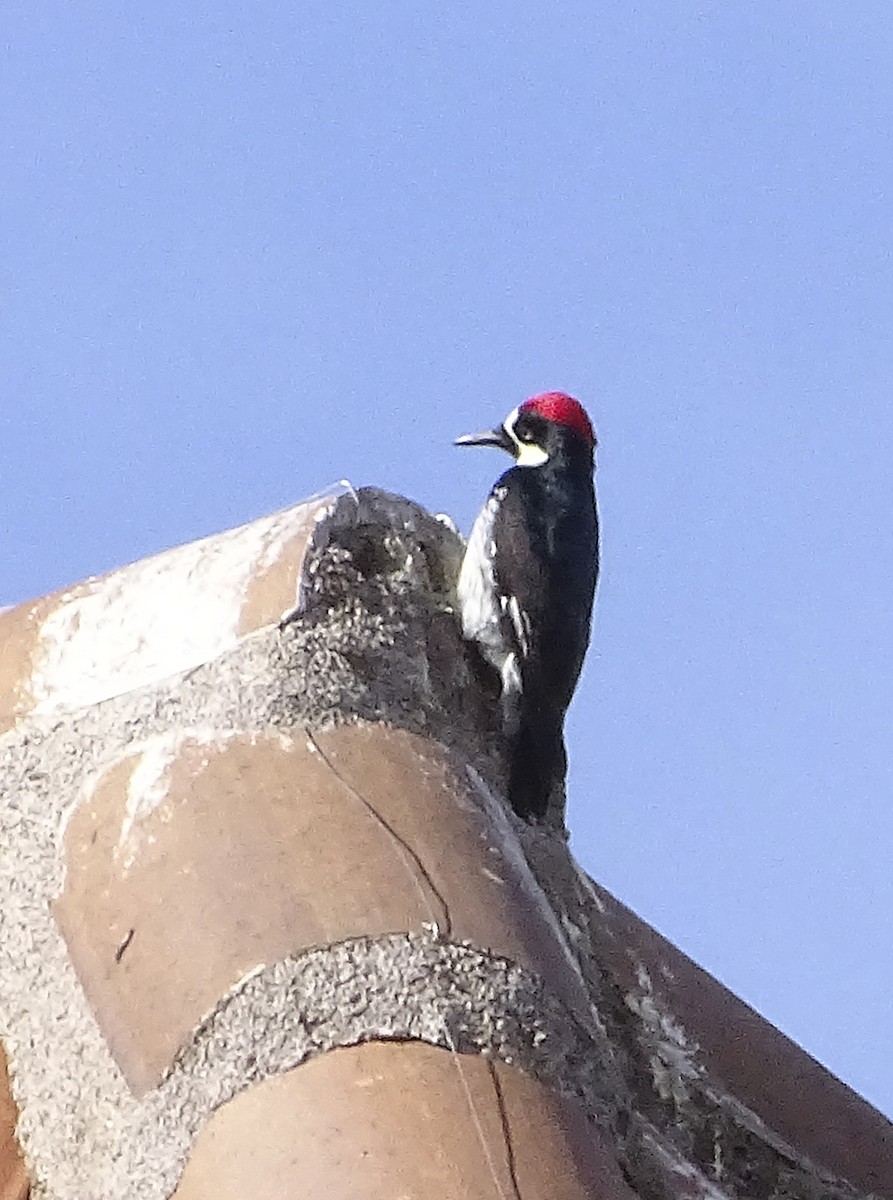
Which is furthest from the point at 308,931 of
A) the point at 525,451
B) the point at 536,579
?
the point at 525,451

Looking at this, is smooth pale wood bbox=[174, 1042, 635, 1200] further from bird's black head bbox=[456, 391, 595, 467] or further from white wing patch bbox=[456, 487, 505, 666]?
bird's black head bbox=[456, 391, 595, 467]

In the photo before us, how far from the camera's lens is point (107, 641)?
6.48 feet

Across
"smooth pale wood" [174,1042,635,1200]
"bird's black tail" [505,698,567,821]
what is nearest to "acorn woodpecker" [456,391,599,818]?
"bird's black tail" [505,698,567,821]

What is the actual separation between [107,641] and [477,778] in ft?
1.35

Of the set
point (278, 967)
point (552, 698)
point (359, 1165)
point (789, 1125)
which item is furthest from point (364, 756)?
point (552, 698)

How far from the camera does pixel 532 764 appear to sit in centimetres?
222

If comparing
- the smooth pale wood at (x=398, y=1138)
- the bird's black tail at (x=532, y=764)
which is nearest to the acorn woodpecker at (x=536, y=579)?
the bird's black tail at (x=532, y=764)

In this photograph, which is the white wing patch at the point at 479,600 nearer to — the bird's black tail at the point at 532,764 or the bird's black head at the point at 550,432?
the bird's black tail at the point at 532,764

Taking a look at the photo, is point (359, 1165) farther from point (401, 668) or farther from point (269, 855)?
point (401, 668)

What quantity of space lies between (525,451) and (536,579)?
107 cm

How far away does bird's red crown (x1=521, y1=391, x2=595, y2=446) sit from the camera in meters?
4.46

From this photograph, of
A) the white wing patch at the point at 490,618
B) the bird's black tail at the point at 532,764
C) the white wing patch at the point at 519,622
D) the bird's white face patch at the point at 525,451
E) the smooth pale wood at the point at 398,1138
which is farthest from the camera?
the bird's white face patch at the point at 525,451

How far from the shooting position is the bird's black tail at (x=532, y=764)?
7.13ft

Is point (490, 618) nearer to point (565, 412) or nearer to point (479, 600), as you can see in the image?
point (479, 600)
